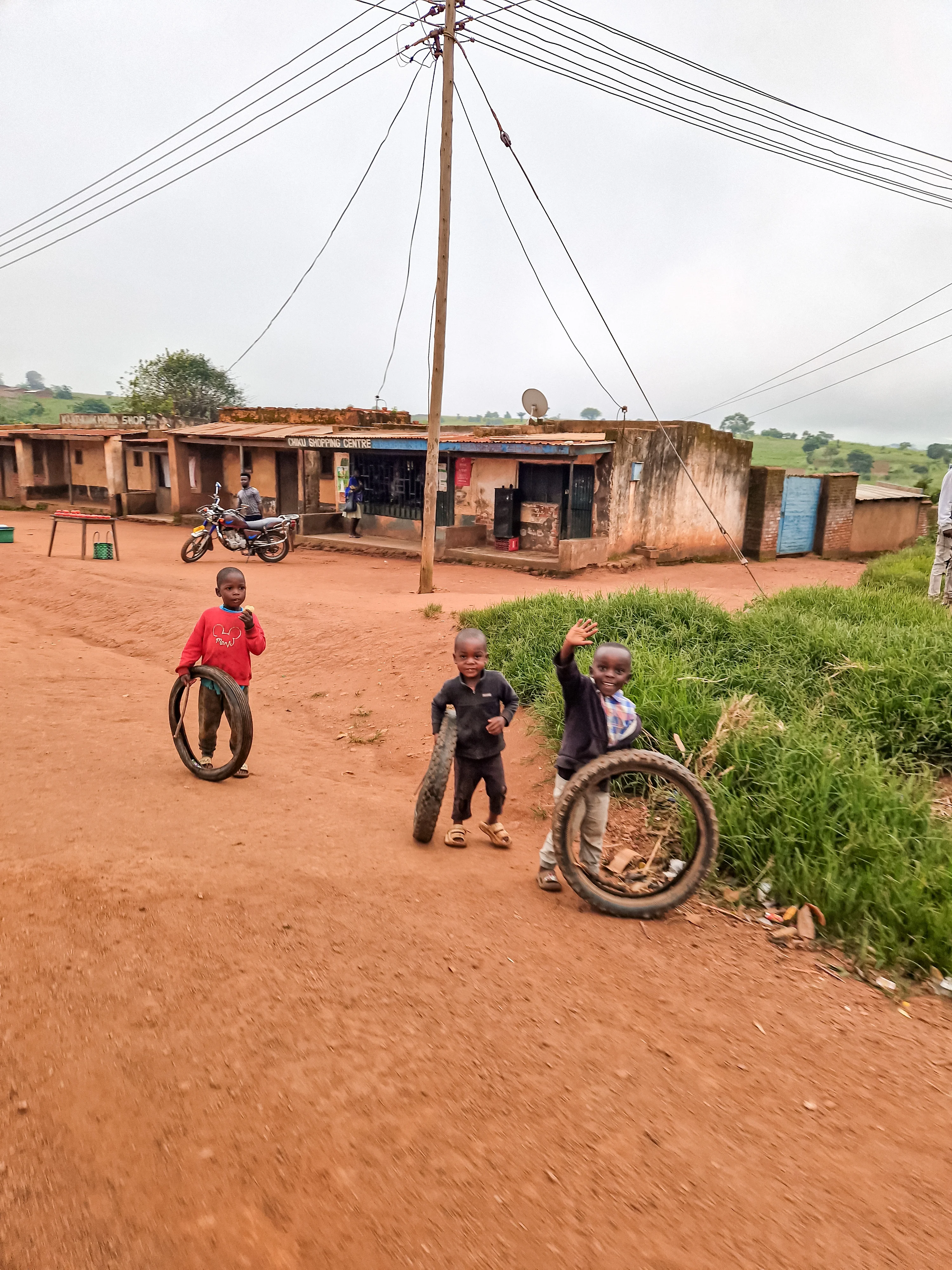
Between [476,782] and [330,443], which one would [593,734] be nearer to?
[476,782]

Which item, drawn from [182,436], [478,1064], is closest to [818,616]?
[478,1064]

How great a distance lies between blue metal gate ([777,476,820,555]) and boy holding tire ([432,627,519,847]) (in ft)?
63.5

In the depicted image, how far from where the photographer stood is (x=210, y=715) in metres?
5.67

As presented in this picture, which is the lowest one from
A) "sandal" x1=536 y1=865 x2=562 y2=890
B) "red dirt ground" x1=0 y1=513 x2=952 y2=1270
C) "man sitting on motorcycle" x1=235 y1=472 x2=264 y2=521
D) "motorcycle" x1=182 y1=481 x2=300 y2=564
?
"sandal" x1=536 y1=865 x2=562 y2=890

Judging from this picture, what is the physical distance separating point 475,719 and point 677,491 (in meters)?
15.5

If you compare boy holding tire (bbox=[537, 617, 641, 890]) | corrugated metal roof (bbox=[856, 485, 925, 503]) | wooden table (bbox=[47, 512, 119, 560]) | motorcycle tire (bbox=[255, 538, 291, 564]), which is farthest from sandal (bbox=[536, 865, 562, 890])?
corrugated metal roof (bbox=[856, 485, 925, 503])

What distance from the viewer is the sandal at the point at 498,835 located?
16.1 feet

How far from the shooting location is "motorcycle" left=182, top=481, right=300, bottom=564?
1647cm

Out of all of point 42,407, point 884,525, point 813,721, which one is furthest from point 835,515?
point 42,407

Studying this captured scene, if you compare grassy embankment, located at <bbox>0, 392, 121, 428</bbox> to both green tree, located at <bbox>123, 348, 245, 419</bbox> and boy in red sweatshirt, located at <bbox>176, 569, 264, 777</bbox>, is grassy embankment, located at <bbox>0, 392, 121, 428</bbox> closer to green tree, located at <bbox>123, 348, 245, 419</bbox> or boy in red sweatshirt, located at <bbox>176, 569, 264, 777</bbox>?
green tree, located at <bbox>123, 348, 245, 419</bbox>

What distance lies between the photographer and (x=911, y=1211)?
222cm

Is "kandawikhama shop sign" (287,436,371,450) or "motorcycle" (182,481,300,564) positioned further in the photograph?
"kandawikhama shop sign" (287,436,371,450)

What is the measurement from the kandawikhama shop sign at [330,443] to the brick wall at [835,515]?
501 inches

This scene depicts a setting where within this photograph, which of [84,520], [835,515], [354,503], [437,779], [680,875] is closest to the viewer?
[680,875]
